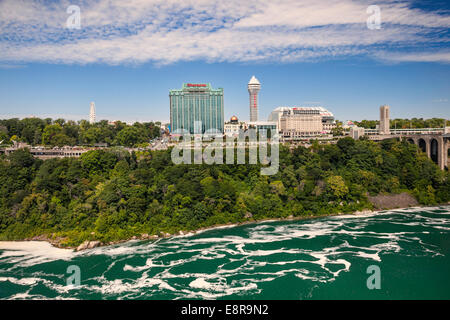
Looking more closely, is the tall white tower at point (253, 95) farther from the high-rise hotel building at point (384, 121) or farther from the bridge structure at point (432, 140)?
the bridge structure at point (432, 140)

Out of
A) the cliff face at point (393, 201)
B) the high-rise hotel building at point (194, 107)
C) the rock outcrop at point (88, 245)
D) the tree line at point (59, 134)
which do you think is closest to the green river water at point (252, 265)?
the rock outcrop at point (88, 245)

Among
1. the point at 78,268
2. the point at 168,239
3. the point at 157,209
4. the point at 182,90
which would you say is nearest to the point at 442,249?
the point at 168,239

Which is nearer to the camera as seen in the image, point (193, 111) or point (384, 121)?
point (384, 121)

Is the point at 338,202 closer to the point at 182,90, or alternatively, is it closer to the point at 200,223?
the point at 200,223

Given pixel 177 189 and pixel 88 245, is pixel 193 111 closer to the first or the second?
pixel 177 189

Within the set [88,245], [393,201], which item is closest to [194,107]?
[393,201]
